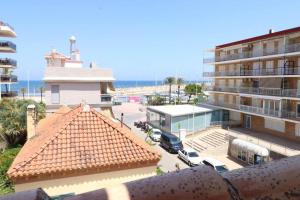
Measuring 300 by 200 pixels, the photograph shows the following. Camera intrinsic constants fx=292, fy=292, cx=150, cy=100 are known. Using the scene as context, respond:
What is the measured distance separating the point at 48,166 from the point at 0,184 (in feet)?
21.7

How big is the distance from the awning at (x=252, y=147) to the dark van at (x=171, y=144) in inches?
226

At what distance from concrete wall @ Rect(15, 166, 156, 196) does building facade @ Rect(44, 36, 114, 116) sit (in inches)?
692

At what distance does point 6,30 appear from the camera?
40.3 m

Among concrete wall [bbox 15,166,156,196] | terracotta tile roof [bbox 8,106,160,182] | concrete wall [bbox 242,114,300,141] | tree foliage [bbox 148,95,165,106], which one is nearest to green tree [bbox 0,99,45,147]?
terracotta tile roof [bbox 8,106,160,182]

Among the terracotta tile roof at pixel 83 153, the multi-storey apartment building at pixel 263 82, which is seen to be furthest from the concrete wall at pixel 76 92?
the multi-storey apartment building at pixel 263 82

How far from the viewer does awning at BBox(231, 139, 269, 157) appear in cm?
2554

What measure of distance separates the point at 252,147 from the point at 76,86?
17.2 metres

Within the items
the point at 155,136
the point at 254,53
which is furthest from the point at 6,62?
the point at 254,53

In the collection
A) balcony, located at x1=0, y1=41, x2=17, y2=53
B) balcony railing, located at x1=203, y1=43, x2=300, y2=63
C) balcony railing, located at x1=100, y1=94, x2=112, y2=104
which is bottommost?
balcony railing, located at x1=100, y1=94, x2=112, y2=104

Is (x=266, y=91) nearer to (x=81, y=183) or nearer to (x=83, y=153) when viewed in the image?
(x=83, y=153)

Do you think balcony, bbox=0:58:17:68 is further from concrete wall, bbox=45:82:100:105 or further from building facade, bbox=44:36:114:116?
concrete wall, bbox=45:82:100:105

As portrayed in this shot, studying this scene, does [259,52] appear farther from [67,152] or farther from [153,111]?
[67,152]

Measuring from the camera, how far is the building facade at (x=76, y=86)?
26641 mm

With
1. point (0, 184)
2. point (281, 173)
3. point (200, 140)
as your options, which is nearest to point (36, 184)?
point (0, 184)
